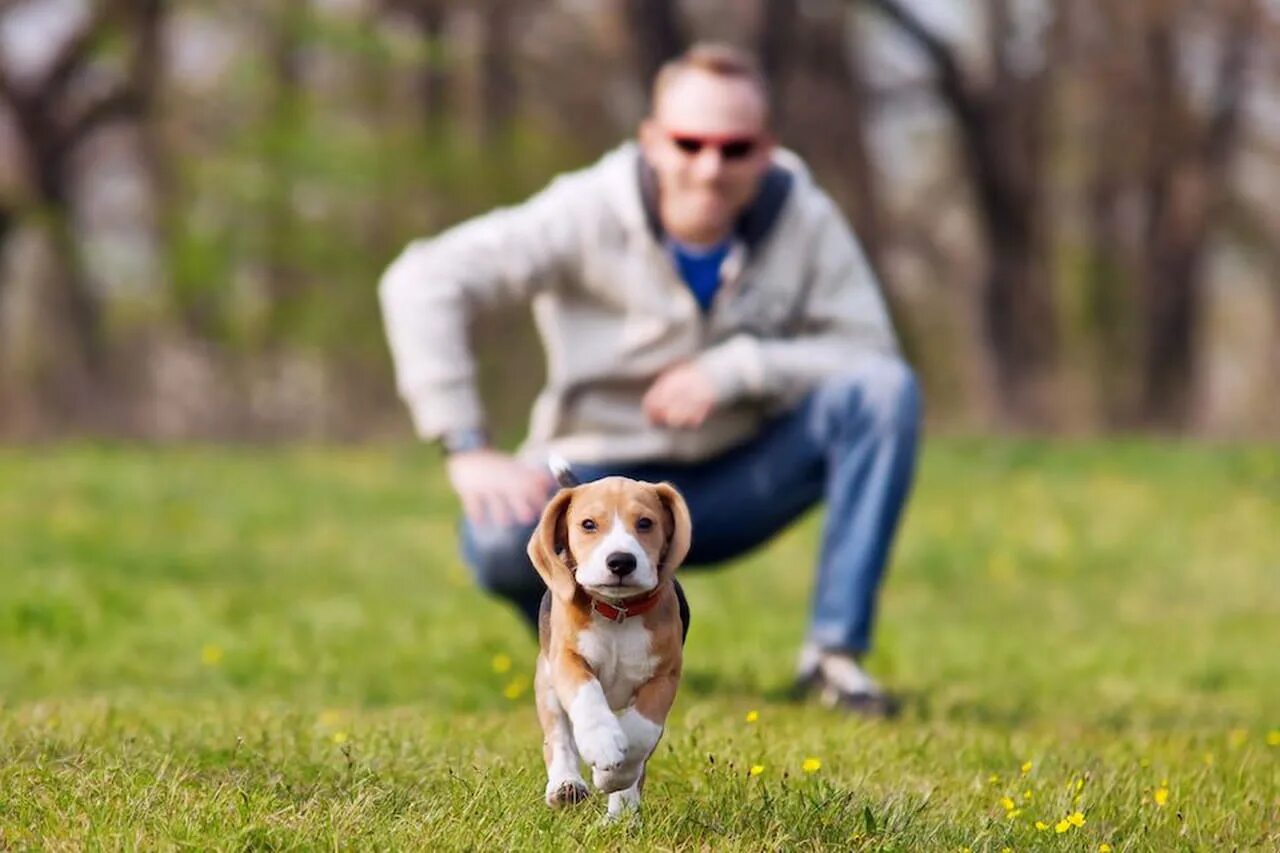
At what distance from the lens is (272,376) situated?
834 inches

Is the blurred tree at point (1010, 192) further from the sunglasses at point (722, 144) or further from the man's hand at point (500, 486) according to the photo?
the man's hand at point (500, 486)

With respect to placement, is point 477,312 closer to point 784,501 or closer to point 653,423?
point 653,423

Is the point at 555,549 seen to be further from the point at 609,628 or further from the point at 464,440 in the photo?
the point at 464,440

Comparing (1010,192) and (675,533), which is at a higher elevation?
(675,533)

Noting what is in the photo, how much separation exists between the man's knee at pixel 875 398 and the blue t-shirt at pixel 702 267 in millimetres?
417

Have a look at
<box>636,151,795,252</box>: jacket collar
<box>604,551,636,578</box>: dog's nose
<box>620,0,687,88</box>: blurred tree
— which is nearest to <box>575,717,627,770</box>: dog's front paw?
<box>604,551,636,578</box>: dog's nose

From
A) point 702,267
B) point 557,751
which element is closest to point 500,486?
point 557,751

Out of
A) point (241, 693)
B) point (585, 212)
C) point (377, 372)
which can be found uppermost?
point (585, 212)

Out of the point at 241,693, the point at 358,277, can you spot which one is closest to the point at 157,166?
the point at 358,277

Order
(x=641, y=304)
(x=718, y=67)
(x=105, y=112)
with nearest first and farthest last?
(x=718, y=67) < (x=641, y=304) < (x=105, y=112)

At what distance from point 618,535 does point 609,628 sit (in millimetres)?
181

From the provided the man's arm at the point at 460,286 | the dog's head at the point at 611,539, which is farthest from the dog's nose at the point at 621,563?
the man's arm at the point at 460,286

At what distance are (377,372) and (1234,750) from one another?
1855 cm

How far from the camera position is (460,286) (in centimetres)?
470
